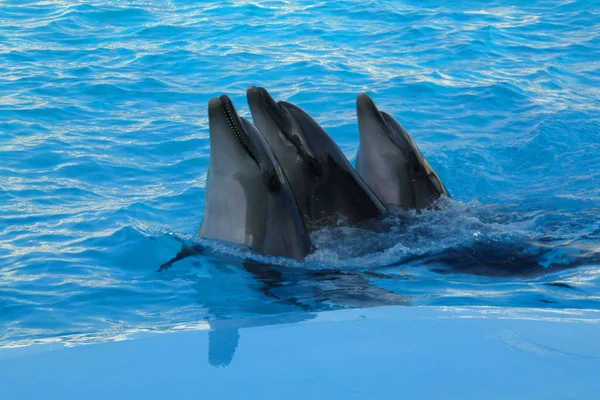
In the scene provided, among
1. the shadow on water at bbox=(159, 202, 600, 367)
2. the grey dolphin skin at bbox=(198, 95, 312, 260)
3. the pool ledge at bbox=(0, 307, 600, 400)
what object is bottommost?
the shadow on water at bbox=(159, 202, 600, 367)

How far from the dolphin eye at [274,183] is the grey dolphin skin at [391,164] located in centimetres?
136

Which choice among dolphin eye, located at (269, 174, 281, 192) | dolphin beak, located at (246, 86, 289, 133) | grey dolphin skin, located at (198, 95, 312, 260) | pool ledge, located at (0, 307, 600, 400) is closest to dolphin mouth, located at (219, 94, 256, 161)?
grey dolphin skin, located at (198, 95, 312, 260)

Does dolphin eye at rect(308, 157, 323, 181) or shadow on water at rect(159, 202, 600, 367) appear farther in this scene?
dolphin eye at rect(308, 157, 323, 181)

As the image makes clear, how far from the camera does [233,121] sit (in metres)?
5.55

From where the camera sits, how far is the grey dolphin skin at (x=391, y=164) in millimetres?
6793

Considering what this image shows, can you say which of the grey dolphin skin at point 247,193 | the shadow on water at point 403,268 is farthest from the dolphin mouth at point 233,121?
the shadow on water at point 403,268

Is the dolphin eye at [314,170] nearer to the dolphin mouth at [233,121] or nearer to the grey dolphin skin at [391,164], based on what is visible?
the grey dolphin skin at [391,164]

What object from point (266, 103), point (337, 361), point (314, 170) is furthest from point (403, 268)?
point (337, 361)

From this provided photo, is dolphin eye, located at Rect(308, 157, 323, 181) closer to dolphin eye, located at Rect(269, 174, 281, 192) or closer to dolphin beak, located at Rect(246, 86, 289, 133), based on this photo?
dolphin beak, located at Rect(246, 86, 289, 133)

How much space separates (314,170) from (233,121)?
1.10 metres

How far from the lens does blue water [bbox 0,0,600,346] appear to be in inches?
228

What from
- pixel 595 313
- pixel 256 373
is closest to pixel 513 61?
pixel 595 313

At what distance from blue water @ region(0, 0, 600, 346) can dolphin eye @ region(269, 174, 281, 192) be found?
54cm

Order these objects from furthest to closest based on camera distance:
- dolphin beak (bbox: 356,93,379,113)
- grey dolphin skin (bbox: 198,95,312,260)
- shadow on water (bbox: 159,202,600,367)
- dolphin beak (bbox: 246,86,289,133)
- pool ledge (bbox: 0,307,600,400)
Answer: dolphin beak (bbox: 356,93,379,113) → dolphin beak (bbox: 246,86,289,133) → grey dolphin skin (bbox: 198,95,312,260) → shadow on water (bbox: 159,202,600,367) → pool ledge (bbox: 0,307,600,400)
